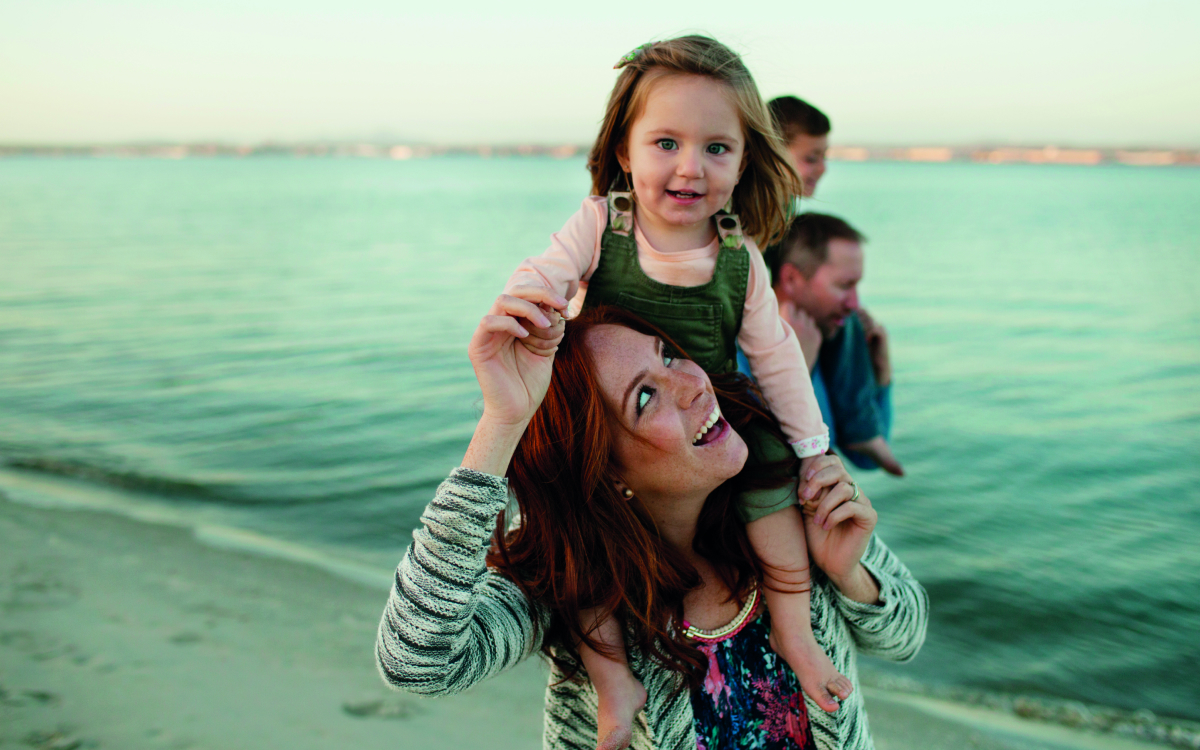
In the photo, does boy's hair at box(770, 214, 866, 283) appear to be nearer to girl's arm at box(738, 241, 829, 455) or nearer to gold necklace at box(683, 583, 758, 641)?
girl's arm at box(738, 241, 829, 455)

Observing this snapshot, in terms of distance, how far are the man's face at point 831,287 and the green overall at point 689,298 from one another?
49.3 inches

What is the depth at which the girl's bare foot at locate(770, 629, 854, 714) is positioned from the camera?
A: 1.70 meters

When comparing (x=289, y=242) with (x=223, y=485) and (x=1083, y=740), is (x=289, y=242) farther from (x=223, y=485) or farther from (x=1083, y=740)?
(x=1083, y=740)

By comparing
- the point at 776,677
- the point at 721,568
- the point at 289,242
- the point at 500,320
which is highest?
the point at 500,320

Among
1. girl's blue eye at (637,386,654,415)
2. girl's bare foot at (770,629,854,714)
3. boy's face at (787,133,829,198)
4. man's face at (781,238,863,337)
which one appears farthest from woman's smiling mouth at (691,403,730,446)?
boy's face at (787,133,829,198)

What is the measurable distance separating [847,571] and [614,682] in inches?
22.7

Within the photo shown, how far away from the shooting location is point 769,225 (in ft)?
7.04

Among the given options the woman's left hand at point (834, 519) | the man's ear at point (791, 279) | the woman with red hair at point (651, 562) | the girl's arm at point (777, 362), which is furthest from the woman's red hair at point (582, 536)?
the man's ear at point (791, 279)

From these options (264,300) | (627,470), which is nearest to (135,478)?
(627,470)

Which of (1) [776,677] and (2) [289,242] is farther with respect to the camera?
(2) [289,242]

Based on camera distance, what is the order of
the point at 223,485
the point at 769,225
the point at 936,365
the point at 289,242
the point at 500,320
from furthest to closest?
the point at 289,242, the point at 936,365, the point at 223,485, the point at 769,225, the point at 500,320

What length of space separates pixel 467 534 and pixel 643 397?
19.9 inches

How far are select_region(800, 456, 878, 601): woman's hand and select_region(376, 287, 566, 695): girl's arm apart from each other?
0.72m

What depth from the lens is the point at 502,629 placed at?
1654mm
